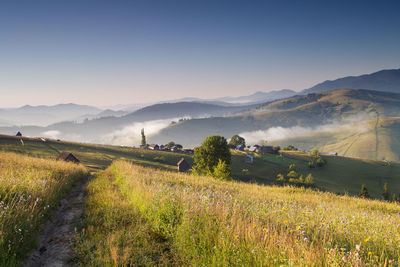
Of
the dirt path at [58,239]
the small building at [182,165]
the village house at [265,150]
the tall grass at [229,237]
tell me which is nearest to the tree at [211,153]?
the small building at [182,165]

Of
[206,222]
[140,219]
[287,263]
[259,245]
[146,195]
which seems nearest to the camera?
[287,263]

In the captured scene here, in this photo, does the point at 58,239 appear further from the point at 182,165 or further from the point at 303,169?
the point at 303,169

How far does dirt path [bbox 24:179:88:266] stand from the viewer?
4.65m

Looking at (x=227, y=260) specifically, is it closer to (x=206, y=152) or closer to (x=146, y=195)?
(x=146, y=195)

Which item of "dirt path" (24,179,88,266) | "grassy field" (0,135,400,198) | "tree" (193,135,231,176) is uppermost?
"dirt path" (24,179,88,266)

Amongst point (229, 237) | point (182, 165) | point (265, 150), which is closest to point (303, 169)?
point (265, 150)

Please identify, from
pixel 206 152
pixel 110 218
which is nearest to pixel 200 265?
pixel 110 218

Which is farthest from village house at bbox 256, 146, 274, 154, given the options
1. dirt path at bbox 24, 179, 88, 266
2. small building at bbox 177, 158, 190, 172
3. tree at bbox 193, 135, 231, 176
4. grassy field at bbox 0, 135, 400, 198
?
dirt path at bbox 24, 179, 88, 266

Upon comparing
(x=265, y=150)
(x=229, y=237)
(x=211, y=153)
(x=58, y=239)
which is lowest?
(x=265, y=150)

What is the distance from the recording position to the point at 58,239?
5629 mm

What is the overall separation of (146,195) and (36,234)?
3152 mm

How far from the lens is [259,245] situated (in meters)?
3.85

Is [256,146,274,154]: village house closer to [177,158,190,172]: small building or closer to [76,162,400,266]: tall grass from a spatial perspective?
[177,158,190,172]: small building

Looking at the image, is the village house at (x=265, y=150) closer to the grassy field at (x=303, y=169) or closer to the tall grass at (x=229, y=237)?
the grassy field at (x=303, y=169)
